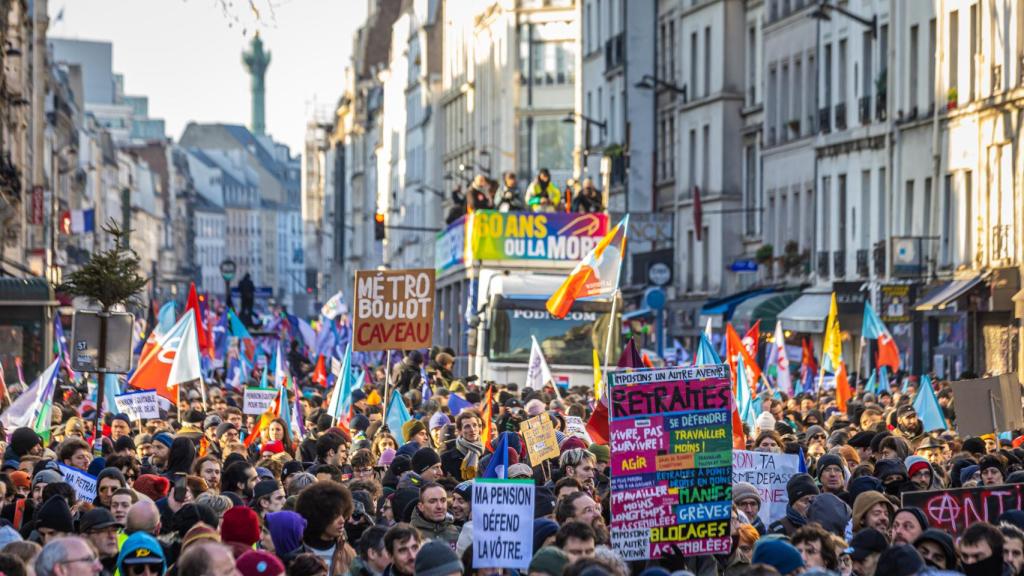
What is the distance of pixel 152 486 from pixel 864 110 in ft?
110

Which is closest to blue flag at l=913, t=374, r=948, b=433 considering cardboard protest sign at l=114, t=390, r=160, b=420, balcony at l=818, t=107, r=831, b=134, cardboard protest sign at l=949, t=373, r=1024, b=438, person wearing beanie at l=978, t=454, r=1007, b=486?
cardboard protest sign at l=949, t=373, r=1024, b=438

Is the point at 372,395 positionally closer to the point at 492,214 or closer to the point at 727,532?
the point at 492,214

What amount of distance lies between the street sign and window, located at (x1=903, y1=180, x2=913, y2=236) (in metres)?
23.6

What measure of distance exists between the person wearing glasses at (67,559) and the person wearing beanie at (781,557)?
2.81 meters

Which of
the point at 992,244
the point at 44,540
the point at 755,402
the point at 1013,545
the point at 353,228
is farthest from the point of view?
the point at 353,228

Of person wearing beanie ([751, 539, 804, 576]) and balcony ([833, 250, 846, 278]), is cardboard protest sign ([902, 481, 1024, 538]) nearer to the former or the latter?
person wearing beanie ([751, 539, 804, 576])

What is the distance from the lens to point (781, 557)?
10555 mm

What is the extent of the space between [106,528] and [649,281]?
4972 cm

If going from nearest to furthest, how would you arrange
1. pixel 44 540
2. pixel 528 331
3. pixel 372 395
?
pixel 44 540 → pixel 372 395 → pixel 528 331

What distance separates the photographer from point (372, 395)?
2762 cm

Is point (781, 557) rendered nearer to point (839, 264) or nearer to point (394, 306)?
point (394, 306)

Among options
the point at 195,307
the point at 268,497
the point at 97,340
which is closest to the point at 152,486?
the point at 268,497

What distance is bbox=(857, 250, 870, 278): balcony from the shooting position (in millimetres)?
46531

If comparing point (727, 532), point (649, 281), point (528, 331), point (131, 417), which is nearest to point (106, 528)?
point (727, 532)
